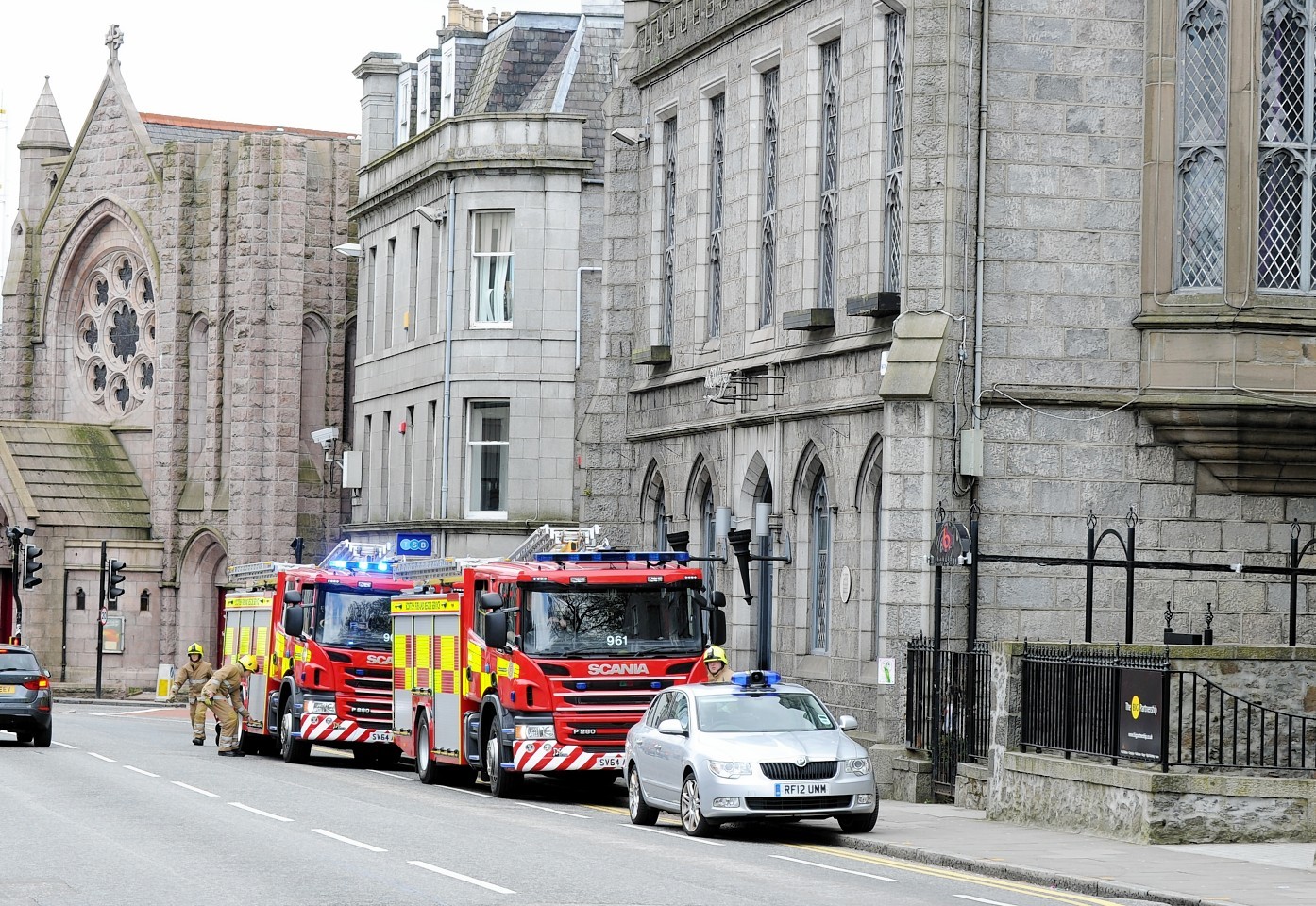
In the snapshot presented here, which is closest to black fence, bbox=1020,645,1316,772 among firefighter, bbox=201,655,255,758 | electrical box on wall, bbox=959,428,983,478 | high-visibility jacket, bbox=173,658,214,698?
electrical box on wall, bbox=959,428,983,478

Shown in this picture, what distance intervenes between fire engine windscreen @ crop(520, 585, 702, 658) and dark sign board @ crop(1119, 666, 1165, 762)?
6.38 meters

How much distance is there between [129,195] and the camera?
203ft

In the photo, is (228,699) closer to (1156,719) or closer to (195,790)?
(195,790)

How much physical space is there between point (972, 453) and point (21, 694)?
15.9 metres

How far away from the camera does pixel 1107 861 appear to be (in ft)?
57.6

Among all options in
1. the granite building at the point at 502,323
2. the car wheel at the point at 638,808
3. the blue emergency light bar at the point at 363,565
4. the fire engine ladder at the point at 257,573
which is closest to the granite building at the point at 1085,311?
the car wheel at the point at 638,808

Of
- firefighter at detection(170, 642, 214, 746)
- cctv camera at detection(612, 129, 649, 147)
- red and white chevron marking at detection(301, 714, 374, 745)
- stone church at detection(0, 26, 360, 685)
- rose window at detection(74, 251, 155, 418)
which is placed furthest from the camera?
rose window at detection(74, 251, 155, 418)

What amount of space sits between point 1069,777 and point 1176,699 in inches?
47.0

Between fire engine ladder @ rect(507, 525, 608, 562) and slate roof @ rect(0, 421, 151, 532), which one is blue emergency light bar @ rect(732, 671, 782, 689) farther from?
slate roof @ rect(0, 421, 151, 532)

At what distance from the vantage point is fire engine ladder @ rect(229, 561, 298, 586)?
33697 millimetres

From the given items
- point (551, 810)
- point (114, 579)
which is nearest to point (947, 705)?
point (551, 810)

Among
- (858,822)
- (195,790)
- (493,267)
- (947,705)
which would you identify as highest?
(493,267)

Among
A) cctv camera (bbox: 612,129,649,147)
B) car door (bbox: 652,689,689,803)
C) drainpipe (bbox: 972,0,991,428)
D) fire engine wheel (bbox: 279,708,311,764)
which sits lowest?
fire engine wheel (bbox: 279,708,311,764)

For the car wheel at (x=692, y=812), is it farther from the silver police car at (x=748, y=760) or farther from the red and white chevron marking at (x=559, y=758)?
the red and white chevron marking at (x=559, y=758)
